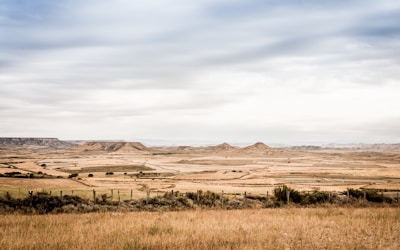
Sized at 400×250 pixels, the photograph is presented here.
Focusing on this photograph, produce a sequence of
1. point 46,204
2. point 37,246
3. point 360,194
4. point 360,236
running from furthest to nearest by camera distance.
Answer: point 360,194 → point 46,204 → point 360,236 → point 37,246

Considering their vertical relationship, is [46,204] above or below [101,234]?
below

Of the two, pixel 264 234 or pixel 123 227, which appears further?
pixel 123 227

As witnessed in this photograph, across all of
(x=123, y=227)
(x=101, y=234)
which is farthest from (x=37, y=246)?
(x=123, y=227)

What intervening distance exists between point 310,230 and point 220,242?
402 centimetres

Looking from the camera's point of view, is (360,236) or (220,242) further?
(360,236)

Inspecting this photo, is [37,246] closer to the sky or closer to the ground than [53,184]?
closer to the sky

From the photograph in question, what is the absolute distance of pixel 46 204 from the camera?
26938 millimetres

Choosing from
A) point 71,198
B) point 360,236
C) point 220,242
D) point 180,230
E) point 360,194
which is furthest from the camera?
point 360,194

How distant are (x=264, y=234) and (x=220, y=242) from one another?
198cm

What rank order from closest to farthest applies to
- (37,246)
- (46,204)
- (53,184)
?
(37,246) < (46,204) < (53,184)

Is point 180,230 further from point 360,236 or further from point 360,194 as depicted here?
point 360,194

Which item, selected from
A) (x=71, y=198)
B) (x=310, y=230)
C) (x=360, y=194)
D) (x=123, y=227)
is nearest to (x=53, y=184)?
(x=71, y=198)

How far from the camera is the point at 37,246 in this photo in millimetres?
9898

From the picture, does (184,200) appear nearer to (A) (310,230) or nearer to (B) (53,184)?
(A) (310,230)
